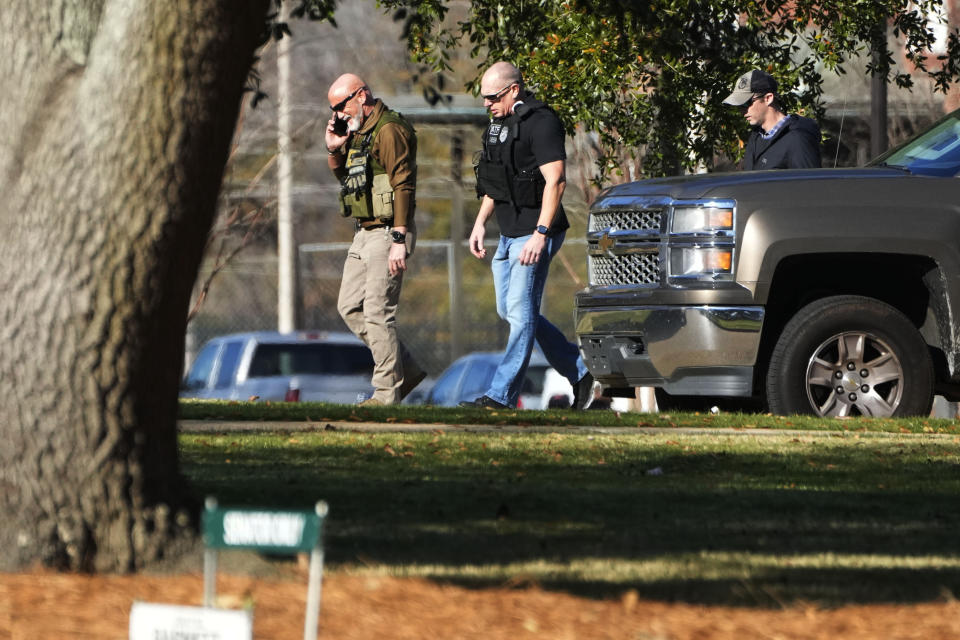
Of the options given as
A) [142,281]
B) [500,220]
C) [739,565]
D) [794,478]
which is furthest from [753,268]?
[142,281]

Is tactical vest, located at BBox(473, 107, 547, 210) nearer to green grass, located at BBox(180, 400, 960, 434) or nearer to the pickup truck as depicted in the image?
the pickup truck

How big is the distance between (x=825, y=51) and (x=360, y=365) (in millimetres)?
6988

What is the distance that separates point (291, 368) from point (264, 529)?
17.5 meters

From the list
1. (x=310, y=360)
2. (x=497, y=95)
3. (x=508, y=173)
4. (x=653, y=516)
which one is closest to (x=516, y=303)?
(x=508, y=173)

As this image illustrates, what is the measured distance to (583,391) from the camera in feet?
39.3

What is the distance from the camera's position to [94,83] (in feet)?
15.0

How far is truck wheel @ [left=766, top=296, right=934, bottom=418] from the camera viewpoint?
32.9 ft

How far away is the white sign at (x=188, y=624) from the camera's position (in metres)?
3.13

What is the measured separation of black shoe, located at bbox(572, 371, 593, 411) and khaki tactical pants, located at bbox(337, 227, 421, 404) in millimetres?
1218

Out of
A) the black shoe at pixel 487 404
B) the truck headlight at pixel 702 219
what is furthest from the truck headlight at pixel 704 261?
the black shoe at pixel 487 404

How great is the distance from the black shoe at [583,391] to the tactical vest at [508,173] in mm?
1322

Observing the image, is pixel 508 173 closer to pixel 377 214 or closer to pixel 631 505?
pixel 377 214

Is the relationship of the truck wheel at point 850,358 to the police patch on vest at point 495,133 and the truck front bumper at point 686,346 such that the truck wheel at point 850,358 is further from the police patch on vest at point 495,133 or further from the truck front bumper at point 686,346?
the police patch on vest at point 495,133

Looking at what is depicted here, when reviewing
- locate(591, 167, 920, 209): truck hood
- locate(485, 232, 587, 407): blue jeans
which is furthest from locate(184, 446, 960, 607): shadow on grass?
locate(485, 232, 587, 407): blue jeans
